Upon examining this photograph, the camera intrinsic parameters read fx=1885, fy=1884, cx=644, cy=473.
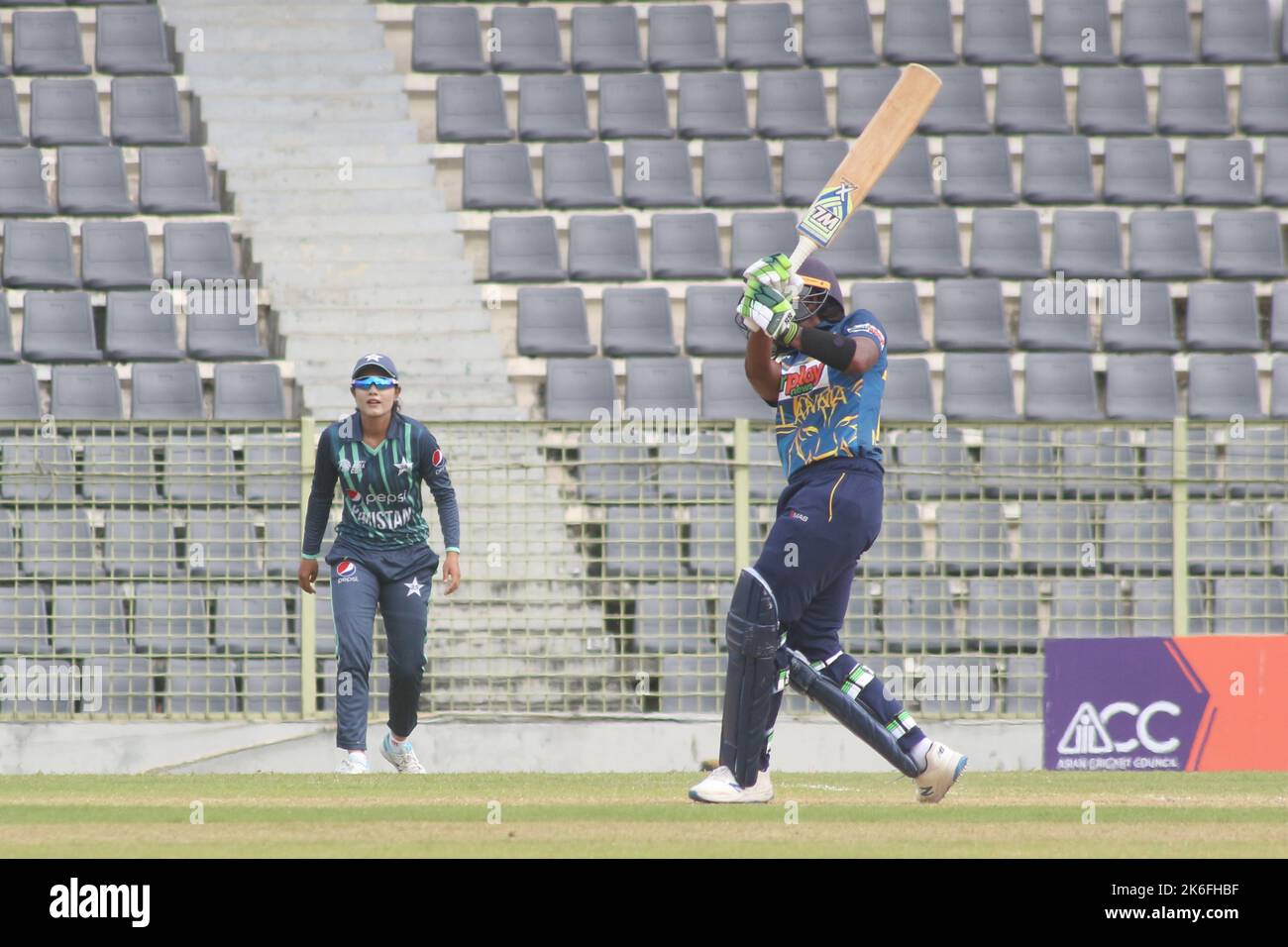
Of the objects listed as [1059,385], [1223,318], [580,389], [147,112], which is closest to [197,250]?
[147,112]

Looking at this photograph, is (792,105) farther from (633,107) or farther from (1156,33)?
(1156,33)

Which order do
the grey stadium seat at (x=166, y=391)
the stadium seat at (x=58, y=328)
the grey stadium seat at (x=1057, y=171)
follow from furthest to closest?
the grey stadium seat at (x=1057, y=171), the stadium seat at (x=58, y=328), the grey stadium seat at (x=166, y=391)

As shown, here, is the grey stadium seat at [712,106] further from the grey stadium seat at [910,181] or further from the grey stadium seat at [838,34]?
the grey stadium seat at [910,181]

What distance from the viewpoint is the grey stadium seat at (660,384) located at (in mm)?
14242

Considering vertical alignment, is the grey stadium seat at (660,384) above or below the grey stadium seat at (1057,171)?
below

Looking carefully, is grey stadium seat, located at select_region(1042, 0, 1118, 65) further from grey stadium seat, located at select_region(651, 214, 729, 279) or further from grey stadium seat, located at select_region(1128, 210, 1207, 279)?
grey stadium seat, located at select_region(651, 214, 729, 279)

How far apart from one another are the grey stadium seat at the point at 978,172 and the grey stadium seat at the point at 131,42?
702 centimetres

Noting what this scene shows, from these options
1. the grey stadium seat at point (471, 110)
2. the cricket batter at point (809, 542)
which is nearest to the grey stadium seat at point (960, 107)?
the grey stadium seat at point (471, 110)

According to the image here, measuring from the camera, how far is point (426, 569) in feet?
30.9

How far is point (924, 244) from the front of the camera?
15781 mm

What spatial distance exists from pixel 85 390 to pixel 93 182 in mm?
2460

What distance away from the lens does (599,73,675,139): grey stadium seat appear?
16484 millimetres

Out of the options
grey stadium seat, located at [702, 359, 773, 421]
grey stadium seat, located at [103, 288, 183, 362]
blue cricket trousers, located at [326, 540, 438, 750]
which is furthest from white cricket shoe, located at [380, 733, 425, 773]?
grey stadium seat, located at [103, 288, 183, 362]

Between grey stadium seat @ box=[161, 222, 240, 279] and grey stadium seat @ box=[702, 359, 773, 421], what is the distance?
13.1ft
